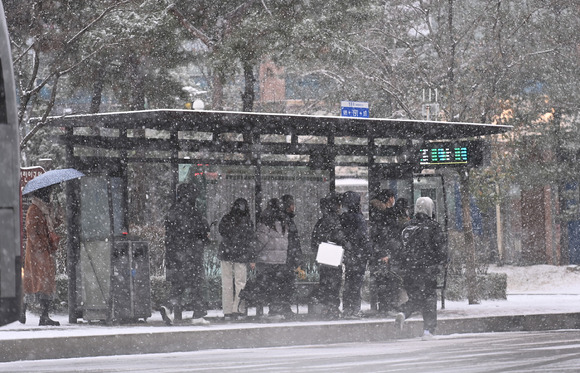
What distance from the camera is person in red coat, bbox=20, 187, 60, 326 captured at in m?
15.8

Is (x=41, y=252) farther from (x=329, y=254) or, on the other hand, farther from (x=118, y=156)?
(x=329, y=254)

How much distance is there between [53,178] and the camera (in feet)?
50.1

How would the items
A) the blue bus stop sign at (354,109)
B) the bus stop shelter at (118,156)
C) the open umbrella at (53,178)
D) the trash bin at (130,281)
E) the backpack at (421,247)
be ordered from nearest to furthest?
the backpack at (421,247)
the open umbrella at (53,178)
the bus stop shelter at (118,156)
the trash bin at (130,281)
the blue bus stop sign at (354,109)

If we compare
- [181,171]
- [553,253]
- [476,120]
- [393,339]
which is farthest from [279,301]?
[553,253]

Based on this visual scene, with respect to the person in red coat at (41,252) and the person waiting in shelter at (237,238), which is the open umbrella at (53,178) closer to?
the person in red coat at (41,252)

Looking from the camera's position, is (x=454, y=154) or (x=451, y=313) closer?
(x=451, y=313)

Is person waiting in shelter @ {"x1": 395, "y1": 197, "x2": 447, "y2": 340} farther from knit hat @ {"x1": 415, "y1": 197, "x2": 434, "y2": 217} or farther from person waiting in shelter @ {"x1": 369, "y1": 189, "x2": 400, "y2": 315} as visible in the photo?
person waiting in shelter @ {"x1": 369, "y1": 189, "x2": 400, "y2": 315}

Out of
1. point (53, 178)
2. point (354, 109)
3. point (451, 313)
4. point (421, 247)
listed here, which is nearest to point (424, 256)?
point (421, 247)

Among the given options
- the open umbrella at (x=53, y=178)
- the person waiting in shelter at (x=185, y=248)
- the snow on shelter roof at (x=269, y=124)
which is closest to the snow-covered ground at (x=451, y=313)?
the person waiting in shelter at (x=185, y=248)

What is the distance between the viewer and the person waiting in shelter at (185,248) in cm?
1577

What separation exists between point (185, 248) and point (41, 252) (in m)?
2.11

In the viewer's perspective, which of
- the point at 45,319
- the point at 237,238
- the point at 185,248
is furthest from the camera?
the point at 237,238

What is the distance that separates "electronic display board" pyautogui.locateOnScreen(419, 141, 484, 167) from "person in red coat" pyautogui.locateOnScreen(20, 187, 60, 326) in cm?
612

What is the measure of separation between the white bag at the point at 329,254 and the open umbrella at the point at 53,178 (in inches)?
141
